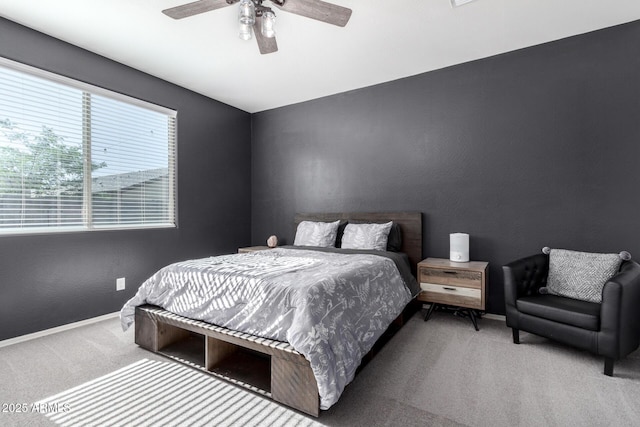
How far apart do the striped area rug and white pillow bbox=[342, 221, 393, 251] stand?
6.53 feet

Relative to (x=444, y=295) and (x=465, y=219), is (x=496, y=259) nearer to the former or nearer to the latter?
(x=465, y=219)

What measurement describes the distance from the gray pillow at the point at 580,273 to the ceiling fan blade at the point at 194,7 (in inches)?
128

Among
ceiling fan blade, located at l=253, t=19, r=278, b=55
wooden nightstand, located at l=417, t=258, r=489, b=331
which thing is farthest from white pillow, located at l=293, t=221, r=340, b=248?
ceiling fan blade, located at l=253, t=19, r=278, b=55

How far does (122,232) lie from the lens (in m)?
3.28

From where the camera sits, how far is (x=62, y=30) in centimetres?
266

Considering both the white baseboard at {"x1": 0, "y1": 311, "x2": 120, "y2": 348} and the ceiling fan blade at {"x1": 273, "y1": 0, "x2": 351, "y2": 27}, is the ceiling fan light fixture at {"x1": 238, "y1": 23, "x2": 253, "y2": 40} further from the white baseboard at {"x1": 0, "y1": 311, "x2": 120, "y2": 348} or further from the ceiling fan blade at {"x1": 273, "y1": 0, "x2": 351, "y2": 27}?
the white baseboard at {"x1": 0, "y1": 311, "x2": 120, "y2": 348}

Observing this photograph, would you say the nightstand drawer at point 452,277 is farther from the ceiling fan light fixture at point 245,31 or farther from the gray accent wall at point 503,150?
the ceiling fan light fixture at point 245,31

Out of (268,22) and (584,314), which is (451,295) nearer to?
(584,314)

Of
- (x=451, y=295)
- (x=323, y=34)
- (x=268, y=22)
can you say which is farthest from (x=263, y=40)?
(x=451, y=295)

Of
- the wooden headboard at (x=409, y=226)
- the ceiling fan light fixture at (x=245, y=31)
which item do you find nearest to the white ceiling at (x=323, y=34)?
the ceiling fan light fixture at (x=245, y=31)

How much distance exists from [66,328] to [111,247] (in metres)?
0.83

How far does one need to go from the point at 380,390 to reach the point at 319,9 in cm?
241

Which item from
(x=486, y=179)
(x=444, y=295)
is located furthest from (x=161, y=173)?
(x=486, y=179)

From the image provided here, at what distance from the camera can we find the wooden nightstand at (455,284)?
2.75 meters
